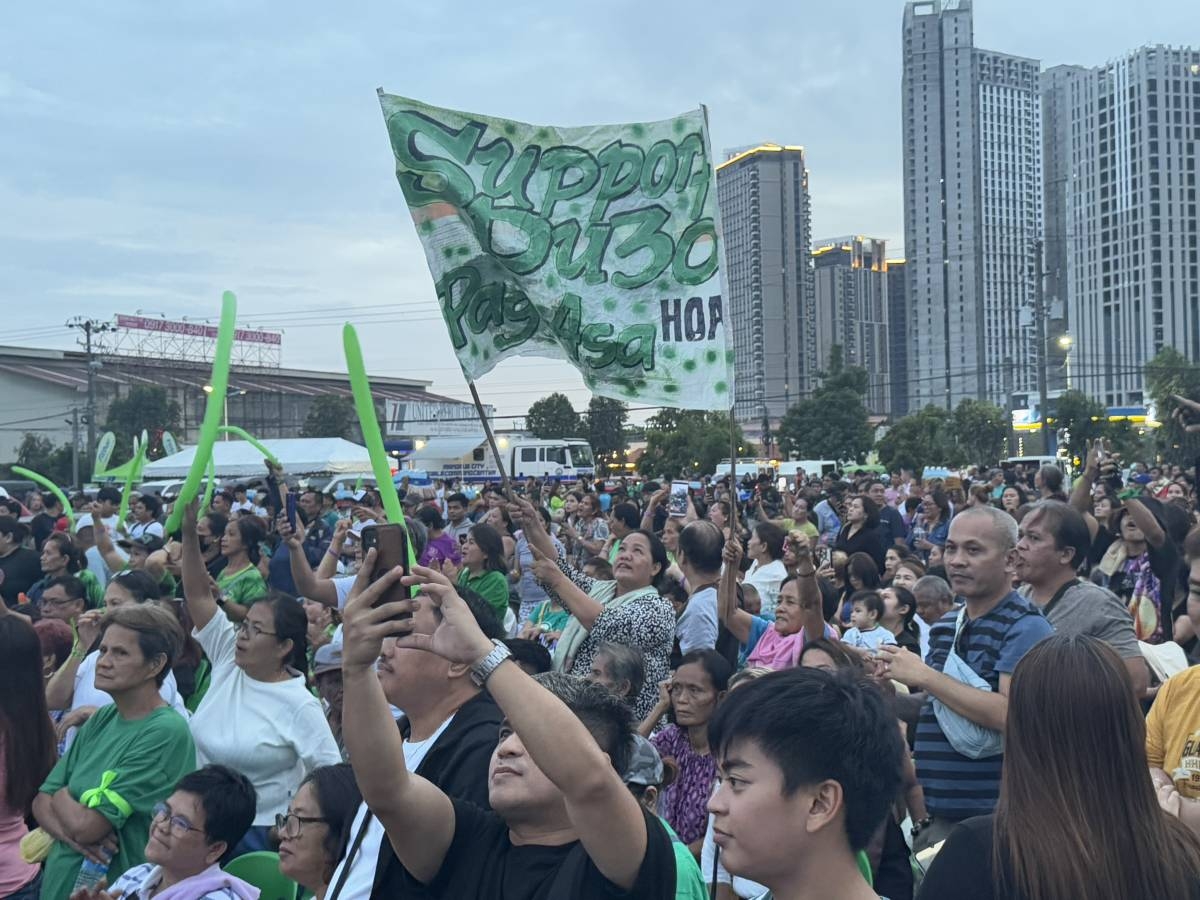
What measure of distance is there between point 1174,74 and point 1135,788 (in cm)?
12304

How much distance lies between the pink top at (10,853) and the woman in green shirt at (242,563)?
280cm

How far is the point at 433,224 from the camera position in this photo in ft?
17.0

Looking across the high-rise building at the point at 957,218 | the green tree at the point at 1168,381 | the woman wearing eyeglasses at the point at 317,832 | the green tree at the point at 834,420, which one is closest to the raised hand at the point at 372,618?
the woman wearing eyeglasses at the point at 317,832

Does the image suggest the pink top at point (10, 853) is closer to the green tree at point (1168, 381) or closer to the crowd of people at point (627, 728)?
the crowd of people at point (627, 728)

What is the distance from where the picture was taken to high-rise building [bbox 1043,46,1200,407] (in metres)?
108

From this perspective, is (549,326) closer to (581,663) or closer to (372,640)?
(581,663)

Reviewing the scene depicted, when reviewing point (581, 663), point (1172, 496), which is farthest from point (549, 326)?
point (1172, 496)

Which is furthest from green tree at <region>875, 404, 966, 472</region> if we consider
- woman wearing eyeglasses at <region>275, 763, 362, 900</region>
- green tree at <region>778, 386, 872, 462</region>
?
woman wearing eyeglasses at <region>275, 763, 362, 900</region>

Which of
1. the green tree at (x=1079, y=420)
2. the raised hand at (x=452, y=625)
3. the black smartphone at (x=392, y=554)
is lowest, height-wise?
the raised hand at (x=452, y=625)

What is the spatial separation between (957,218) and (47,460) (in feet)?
284

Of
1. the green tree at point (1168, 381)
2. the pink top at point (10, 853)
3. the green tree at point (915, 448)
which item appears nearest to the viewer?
the pink top at point (10, 853)

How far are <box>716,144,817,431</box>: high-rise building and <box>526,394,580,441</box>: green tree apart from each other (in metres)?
12.9

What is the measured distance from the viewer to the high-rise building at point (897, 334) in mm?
122500

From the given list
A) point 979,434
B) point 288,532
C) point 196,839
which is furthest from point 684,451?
point 196,839
